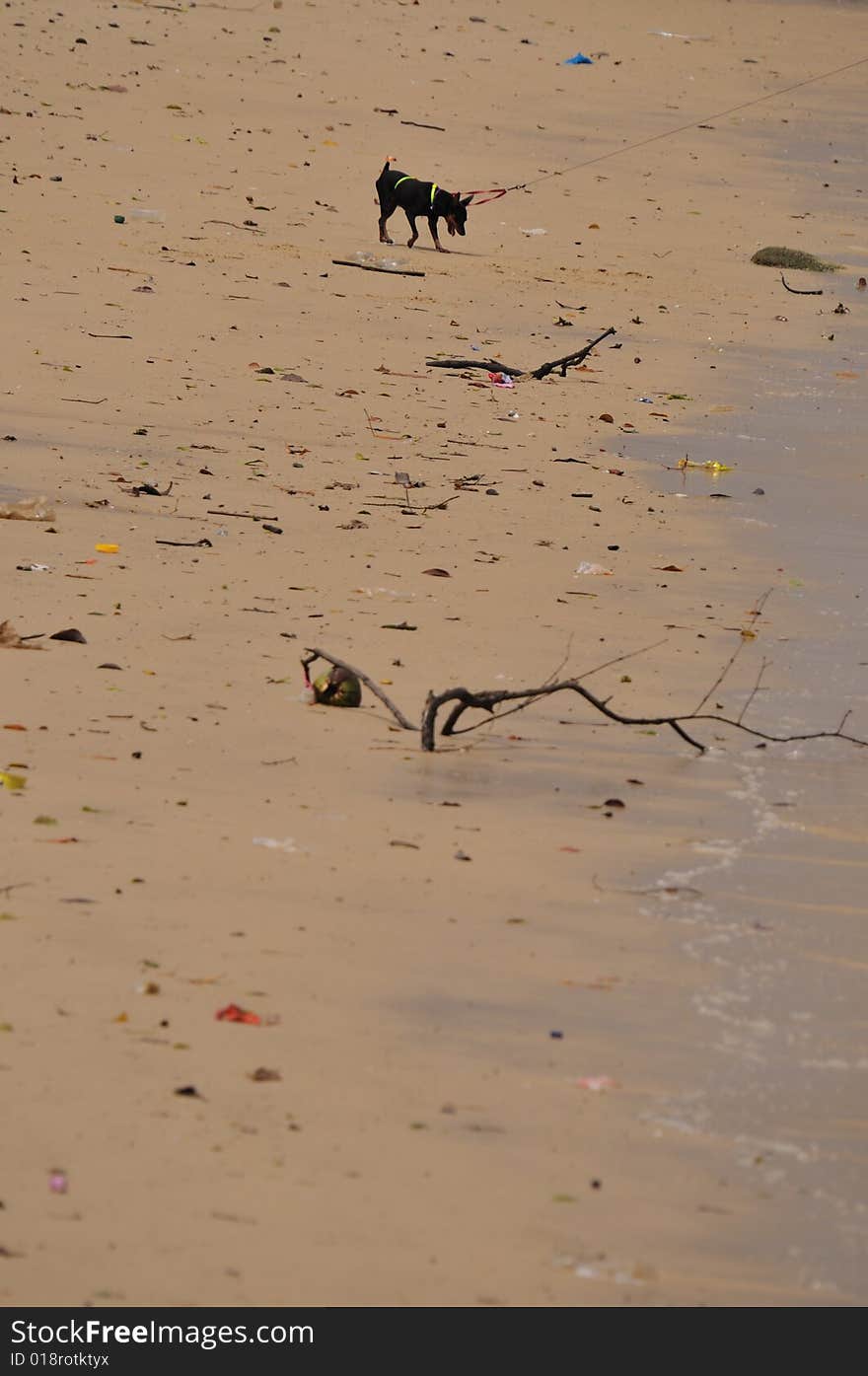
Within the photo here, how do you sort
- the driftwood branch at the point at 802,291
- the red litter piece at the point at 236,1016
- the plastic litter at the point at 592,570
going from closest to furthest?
the red litter piece at the point at 236,1016 → the plastic litter at the point at 592,570 → the driftwood branch at the point at 802,291

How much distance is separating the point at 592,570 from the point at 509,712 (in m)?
1.98

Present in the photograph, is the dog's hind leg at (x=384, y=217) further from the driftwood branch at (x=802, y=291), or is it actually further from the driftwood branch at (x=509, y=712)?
the driftwood branch at (x=509, y=712)

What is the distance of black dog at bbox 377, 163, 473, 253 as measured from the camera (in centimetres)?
1302

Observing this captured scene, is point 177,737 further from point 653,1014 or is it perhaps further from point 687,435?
point 687,435

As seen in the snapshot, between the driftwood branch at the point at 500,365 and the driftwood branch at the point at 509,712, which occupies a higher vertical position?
the driftwood branch at the point at 509,712

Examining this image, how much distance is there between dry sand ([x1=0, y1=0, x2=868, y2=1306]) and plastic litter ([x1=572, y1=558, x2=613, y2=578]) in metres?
0.10

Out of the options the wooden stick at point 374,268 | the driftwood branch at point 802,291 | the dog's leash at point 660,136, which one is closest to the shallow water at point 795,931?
the wooden stick at point 374,268

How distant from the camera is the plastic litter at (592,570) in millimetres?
6500

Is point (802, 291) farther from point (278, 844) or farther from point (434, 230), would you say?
point (278, 844)

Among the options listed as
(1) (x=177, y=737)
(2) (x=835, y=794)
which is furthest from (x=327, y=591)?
(2) (x=835, y=794)

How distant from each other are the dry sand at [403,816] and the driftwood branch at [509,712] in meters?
0.07

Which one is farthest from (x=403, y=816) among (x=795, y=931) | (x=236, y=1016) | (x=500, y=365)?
(x=500, y=365)

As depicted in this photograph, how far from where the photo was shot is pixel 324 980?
3.28 m

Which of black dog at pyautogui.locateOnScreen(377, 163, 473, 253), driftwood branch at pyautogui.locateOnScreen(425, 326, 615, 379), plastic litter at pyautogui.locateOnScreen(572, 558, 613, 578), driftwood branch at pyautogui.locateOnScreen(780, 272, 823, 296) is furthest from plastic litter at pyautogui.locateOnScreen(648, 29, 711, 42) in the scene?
plastic litter at pyautogui.locateOnScreen(572, 558, 613, 578)
